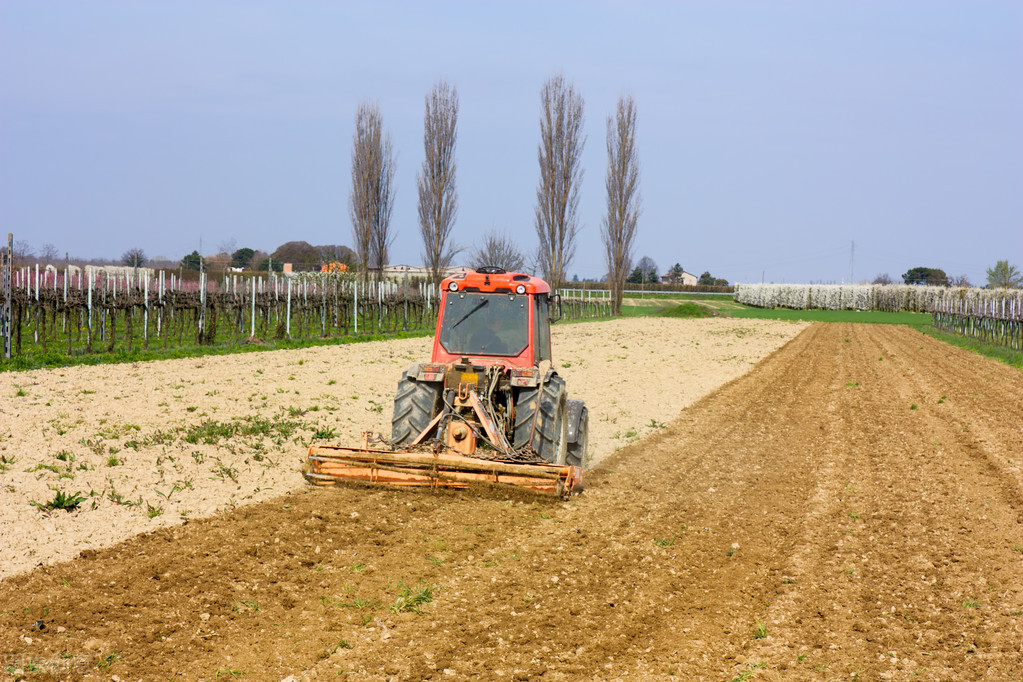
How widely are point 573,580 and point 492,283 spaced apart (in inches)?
143

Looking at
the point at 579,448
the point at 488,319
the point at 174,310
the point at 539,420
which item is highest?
the point at 488,319

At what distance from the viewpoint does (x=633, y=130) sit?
5069cm

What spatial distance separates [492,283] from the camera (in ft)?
29.2

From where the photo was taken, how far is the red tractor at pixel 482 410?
777 centimetres

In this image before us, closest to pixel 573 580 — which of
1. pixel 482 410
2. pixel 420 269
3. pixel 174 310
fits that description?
pixel 482 410

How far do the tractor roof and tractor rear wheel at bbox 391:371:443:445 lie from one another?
3.62ft

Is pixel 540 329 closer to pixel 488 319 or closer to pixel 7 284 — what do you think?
pixel 488 319

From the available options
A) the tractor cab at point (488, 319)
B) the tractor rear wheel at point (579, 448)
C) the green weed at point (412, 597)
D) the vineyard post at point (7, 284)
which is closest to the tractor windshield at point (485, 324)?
the tractor cab at point (488, 319)

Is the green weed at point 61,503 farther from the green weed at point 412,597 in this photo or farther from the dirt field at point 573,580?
the green weed at point 412,597

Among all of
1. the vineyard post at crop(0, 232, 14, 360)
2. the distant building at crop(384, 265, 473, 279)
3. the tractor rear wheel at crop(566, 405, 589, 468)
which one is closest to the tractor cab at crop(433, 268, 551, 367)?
the tractor rear wheel at crop(566, 405, 589, 468)

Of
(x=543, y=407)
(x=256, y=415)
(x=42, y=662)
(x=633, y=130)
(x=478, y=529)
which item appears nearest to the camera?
(x=42, y=662)

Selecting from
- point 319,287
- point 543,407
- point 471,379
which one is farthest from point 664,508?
point 319,287

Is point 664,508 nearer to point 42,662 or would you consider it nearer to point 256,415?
point 42,662

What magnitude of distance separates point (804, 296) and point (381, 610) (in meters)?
83.5
